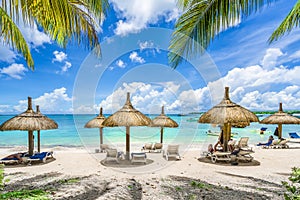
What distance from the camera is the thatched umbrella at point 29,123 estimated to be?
763 centimetres

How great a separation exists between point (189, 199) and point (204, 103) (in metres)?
5.51

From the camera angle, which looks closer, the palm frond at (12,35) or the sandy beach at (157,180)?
the palm frond at (12,35)

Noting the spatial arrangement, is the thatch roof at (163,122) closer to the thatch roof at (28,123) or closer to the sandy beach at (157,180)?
the sandy beach at (157,180)

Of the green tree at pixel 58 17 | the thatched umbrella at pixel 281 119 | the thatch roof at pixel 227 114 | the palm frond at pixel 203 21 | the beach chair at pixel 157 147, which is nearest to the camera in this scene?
the green tree at pixel 58 17

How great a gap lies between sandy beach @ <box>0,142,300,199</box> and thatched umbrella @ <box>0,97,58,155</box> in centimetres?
126

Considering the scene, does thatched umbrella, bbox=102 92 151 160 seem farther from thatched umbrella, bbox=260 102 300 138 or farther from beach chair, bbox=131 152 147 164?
thatched umbrella, bbox=260 102 300 138

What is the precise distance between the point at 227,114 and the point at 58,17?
6761mm

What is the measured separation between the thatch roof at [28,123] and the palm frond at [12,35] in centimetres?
324

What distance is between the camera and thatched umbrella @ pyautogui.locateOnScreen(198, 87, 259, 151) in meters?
7.78

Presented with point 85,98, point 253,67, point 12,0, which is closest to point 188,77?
point 85,98

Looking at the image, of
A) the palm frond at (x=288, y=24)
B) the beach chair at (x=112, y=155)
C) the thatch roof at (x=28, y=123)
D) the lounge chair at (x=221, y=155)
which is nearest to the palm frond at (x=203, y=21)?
the palm frond at (x=288, y=24)

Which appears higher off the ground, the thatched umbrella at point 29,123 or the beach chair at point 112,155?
the thatched umbrella at point 29,123

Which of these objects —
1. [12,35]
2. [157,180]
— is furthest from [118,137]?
[12,35]

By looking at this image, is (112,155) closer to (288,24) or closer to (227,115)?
(227,115)
